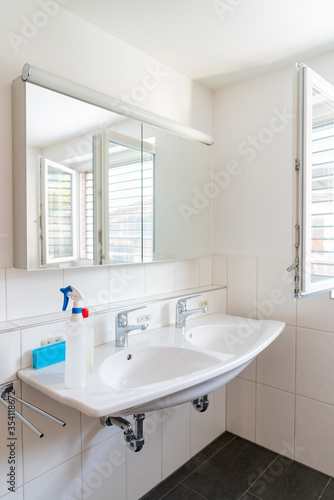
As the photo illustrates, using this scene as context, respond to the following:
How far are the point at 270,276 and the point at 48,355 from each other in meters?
1.25

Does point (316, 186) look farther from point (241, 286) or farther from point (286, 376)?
point (286, 376)

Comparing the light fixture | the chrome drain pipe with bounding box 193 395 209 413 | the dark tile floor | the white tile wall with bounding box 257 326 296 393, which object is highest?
the light fixture

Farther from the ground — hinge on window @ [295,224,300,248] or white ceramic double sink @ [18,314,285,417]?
hinge on window @ [295,224,300,248]

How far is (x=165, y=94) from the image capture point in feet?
6.00

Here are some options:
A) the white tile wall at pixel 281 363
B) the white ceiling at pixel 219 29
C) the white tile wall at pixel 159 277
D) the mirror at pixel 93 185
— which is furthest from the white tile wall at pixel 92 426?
the white ceiling at pixel 219 29

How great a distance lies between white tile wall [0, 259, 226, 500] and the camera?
1.19 metres

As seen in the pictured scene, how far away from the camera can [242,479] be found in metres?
1.71

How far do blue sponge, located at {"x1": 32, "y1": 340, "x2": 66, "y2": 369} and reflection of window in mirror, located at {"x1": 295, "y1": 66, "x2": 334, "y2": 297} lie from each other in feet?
3.05

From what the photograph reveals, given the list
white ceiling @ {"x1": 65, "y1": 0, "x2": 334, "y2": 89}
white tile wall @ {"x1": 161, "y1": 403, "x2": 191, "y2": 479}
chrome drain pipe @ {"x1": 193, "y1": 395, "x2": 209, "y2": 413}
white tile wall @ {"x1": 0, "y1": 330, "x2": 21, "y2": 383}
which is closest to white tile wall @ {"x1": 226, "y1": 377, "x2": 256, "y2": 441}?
white tile wall @ {"x1": 161, "y1": 403, "x2": 191, "y2": 479}

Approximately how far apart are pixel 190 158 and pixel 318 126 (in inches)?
26.1

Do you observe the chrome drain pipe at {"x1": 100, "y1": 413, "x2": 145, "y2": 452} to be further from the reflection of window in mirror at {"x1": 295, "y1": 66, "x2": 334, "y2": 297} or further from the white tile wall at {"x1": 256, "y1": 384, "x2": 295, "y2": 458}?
the white tile wall at {"x1": 256, "y1": 384, "x2": 295, "y2": 458}

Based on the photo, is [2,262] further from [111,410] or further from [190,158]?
[190,158]

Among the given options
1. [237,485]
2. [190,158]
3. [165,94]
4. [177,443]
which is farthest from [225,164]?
[237,485]

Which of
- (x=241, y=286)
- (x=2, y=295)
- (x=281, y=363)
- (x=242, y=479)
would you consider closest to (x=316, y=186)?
(x=241, y=286)
